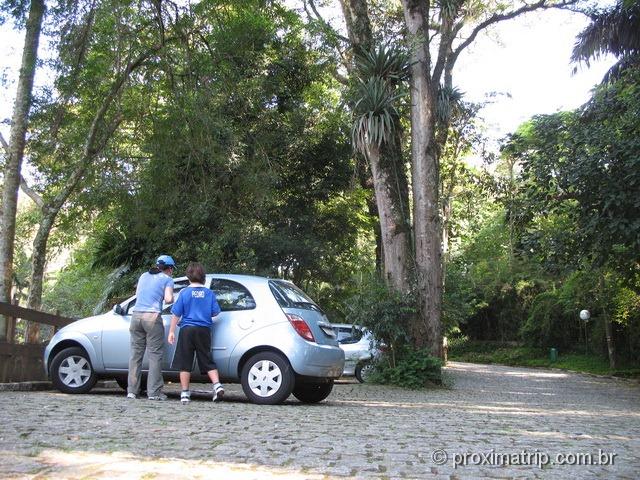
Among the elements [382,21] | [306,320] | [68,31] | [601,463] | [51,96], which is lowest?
[601,463]

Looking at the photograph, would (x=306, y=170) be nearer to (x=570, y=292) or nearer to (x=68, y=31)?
(x=68, y=31)

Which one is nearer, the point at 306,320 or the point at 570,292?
the point at 306,320

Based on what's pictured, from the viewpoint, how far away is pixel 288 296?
866cm

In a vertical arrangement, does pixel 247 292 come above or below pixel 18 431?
above

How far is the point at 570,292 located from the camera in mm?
30438

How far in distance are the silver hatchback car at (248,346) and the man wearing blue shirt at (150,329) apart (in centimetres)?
34

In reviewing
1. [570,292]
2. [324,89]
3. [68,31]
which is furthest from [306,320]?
[570,292]

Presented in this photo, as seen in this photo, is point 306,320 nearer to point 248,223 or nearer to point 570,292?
point 248,223

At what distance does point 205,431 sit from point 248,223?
12.3m

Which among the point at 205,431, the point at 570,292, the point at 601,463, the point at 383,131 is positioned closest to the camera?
the point at 601,463

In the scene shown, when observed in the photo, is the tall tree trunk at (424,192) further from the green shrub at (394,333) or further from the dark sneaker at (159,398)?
the dark sneaker at (159,398)

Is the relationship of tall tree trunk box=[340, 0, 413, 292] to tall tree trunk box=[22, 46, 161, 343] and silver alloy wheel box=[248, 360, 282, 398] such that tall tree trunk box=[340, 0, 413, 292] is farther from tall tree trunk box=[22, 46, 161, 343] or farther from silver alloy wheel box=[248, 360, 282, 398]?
silver alloy wheel box=[248, 360, 282, 398]

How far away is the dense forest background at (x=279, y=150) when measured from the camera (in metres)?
12.7

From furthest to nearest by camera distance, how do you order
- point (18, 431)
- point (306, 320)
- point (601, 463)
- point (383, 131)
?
point (383, 131), point (306, 320), point (18, 431), point (601, 463)
